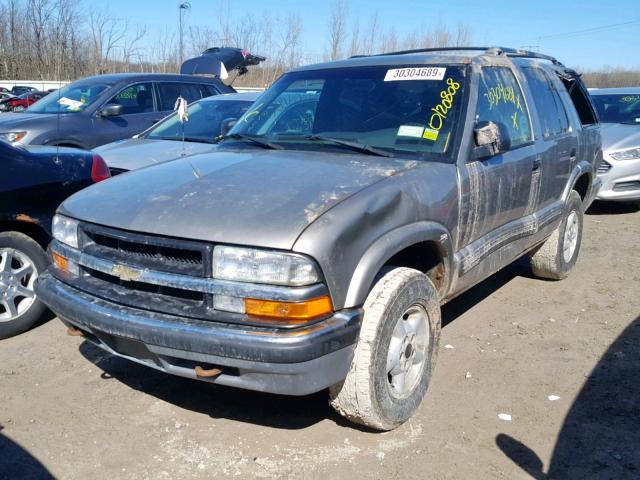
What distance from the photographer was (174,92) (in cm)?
959

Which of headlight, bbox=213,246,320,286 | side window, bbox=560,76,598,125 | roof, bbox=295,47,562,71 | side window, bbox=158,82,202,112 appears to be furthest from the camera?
side window, bbox=158,82,202,112

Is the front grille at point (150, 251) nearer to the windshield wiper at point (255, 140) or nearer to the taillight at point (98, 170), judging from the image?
the windshield wiper at point (255, 140)

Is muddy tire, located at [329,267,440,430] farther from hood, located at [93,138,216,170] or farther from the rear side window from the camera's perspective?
hood, located at [93,138,216,170]

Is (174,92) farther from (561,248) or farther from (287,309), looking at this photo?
(287,309)

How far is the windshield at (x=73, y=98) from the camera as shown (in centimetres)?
860

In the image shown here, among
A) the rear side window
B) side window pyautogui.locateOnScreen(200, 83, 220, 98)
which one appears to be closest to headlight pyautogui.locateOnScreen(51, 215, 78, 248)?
the rear side window

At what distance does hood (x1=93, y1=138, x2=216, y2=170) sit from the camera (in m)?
6.38

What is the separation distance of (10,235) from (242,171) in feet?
6.96

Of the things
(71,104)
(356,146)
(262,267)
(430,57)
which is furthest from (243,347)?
(71,104)

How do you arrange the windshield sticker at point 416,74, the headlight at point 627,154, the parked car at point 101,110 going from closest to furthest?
1. the windshield sticker at point 416,74
2. the parked car at point 101,110
3. the headlight at point 627,154

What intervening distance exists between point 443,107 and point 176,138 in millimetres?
4234

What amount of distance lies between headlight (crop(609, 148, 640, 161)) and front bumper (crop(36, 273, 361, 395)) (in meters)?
7.41

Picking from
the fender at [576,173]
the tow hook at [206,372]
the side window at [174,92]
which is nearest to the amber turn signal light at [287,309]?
the tow hook at [206,372]

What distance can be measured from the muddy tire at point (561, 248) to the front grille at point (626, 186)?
133 inches
